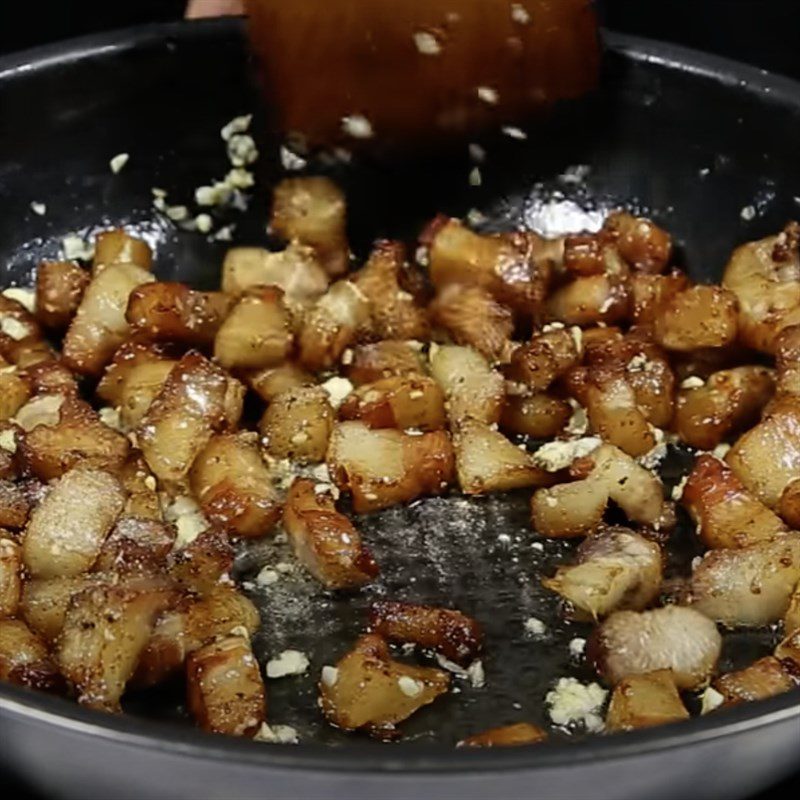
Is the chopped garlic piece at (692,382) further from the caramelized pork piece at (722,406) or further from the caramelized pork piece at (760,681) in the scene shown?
the caramelized pork piece at (760,681)

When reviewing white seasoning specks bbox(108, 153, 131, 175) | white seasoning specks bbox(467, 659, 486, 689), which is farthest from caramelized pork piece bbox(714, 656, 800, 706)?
white seasoning specks bbox(108, 153, 131, 175)

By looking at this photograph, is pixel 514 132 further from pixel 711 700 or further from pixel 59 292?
pixel 711 700

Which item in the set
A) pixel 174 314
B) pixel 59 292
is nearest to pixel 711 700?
pixel 174 314

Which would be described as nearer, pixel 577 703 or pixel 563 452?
pixel 577 703

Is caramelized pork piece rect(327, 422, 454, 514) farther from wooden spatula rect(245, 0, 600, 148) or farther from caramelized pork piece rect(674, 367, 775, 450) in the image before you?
wooden spatula rect(245, 0, 600, 148)

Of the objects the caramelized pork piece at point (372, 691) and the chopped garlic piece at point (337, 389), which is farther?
the chopped garlic piece at point (337, 389)

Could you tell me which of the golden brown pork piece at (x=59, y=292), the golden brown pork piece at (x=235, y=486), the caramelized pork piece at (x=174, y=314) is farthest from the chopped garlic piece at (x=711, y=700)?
the golden brown pork piece at (x=59, y=292)
